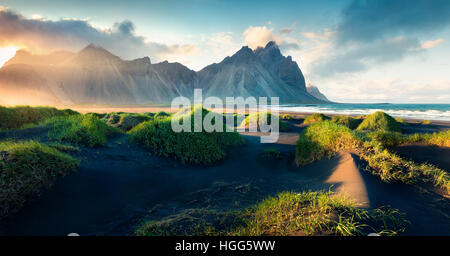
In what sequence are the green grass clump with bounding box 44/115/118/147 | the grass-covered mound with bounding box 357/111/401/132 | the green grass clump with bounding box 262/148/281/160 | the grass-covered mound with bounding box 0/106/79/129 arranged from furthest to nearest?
the grass-covered mound with bounding box 357/111/401/132
the green grass clump with bounding box 262/148/281/160
the grass-covered mound with bounding box 0/106/79/129
the green grass clump with bounding box 44/115/118/147

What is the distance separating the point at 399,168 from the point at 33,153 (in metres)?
7.50

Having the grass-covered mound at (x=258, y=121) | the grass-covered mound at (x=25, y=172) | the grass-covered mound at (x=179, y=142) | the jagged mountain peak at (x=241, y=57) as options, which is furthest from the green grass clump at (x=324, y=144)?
the jagged mountain peak at (x=241, y=57)

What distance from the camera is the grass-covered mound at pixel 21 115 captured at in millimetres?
6590

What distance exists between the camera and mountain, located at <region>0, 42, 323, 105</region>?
8025 centimetres

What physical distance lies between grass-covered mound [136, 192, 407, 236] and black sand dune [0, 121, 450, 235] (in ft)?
1.14

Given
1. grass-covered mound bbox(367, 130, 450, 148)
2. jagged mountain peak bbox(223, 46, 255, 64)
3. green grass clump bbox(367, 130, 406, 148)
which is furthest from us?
jagged mountain peak bbox(223, 46, 255, 64)

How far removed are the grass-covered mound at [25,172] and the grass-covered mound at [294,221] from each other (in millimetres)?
2015

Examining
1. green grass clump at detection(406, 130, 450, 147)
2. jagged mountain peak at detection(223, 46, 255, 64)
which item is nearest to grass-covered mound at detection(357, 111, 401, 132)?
green grass clump at detection(406, 130, 450, 147)

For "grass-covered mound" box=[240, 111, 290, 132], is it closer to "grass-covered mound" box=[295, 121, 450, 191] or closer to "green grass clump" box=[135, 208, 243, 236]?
"grass-covered mound" box=[295, 121, 450, 191]

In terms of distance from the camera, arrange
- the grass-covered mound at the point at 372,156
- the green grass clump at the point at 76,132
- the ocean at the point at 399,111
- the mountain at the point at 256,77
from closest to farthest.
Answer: the grass-covered mound at the point at 372,156 < the green grass clump at the point at 76,132 < the ocean at the point at 399,111 < the mountain at the point at 256,77

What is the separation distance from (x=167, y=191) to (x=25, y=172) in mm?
2603

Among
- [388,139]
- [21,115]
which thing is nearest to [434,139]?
[388,139]

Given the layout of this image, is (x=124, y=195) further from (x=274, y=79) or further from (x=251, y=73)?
(x=274, y=79)

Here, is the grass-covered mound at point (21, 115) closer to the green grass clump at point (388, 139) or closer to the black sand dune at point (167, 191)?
the black sand dune at point (167, 191)
